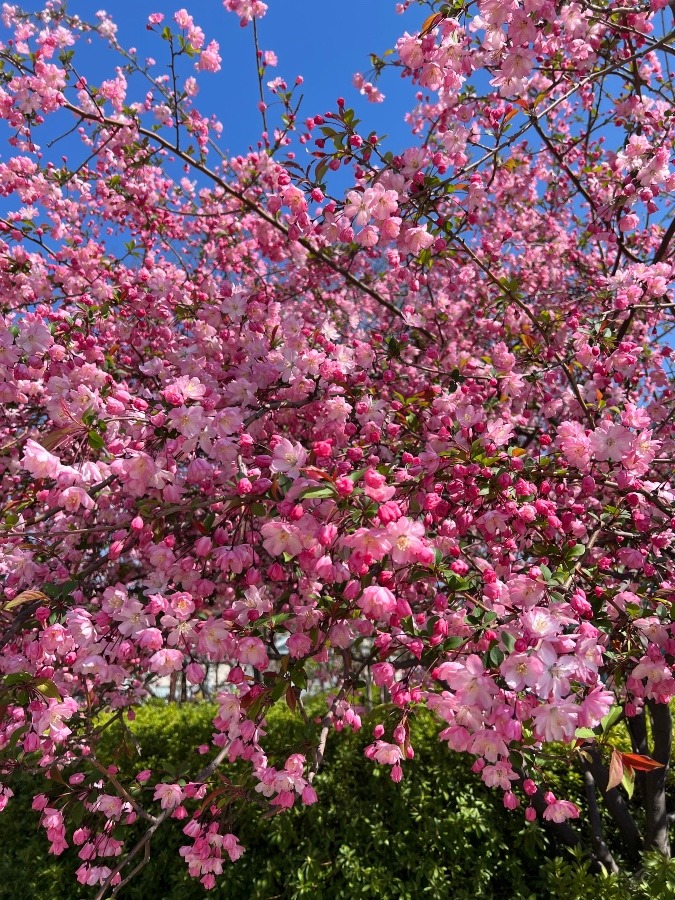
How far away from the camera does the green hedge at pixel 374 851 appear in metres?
3.59

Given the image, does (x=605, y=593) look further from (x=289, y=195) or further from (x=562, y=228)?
(x=562, y=228)

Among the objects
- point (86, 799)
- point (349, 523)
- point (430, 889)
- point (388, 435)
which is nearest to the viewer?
point (349, 523)

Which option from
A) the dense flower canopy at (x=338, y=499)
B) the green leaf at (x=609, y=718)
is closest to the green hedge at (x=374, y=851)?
the dense flower canopy at (x=338, y=499)

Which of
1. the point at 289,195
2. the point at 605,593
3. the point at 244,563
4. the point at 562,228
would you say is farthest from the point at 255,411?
the point at 562,228

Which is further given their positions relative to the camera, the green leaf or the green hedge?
the green hedge

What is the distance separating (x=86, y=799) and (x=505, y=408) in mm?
3151

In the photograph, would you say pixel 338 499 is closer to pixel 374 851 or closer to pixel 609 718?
pixel 609 718

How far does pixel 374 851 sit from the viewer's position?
12.8ft

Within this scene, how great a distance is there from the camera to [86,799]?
2.39m

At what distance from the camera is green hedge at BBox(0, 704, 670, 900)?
3.59 m

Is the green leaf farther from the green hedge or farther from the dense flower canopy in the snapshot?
the green hedge

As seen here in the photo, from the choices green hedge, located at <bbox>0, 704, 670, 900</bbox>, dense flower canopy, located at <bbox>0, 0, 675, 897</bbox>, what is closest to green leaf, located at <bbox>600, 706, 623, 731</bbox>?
dense flower canopy, located at <bbox>0, 0, 675, 897</bbox>

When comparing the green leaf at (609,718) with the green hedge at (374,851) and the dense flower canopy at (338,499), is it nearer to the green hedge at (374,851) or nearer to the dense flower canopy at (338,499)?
the dense flower canopy at (338,499)

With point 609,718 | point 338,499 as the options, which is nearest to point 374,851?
point 609,718
